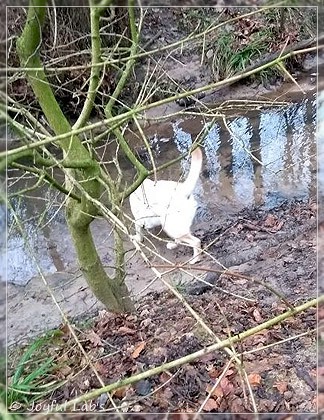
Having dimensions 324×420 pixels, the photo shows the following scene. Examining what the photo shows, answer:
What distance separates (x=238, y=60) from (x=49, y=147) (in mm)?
289

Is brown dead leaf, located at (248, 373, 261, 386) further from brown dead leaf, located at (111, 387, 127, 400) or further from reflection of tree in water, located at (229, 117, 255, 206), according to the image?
reflection of tree in water, located at (229, 117, 255, 206)

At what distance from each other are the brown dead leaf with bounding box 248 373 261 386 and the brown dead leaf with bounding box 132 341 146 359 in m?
0.15

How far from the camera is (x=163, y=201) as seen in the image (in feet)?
2.76

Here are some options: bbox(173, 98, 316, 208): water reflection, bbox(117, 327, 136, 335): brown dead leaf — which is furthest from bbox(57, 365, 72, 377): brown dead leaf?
bbox(173, 98, 316, 208): water reflection

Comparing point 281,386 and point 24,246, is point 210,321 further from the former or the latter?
point 24,246

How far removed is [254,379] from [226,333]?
6 centimetres

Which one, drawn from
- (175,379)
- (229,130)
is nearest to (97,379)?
(175,379)

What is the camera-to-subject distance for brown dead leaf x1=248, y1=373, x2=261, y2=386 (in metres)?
0.65

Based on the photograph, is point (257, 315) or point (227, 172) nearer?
point (257, 315)

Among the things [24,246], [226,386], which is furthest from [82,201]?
[226,386]

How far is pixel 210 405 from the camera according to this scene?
62cm

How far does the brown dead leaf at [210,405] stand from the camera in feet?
2.01

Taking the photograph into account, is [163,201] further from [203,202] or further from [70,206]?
[70,206]

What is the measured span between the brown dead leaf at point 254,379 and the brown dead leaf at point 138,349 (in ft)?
0.48
